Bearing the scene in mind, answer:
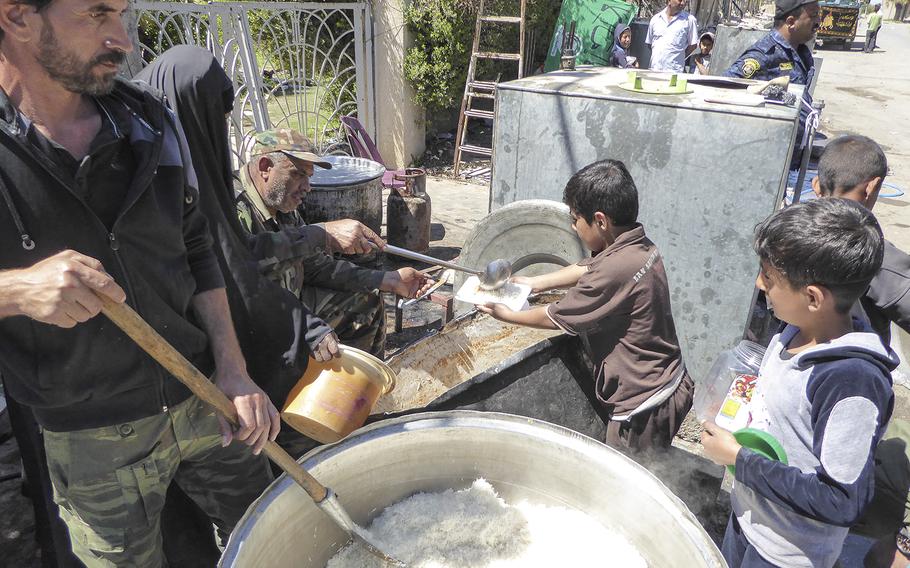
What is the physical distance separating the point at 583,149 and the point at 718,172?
2.28 ft

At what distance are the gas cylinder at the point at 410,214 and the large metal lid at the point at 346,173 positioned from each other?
443 mm

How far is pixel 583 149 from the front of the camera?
322 centimetres

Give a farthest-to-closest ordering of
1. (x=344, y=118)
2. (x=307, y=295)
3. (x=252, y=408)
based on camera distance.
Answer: (x=344, y=118)
(x=307, y=295)
(x=252, y=408)

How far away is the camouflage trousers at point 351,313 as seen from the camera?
306cm

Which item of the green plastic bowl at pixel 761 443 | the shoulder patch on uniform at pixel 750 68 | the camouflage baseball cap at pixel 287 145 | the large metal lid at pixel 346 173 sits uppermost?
the shoulder patch on uniform at pixel 750 68

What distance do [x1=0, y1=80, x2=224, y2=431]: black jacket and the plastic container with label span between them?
145 centimetres

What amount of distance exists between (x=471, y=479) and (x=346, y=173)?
3.79m

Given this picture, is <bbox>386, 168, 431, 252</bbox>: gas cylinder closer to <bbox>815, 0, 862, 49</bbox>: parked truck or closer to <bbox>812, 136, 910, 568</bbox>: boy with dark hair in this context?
<bbox>812, 136, 910, 568</bbox>: boy with dark hair

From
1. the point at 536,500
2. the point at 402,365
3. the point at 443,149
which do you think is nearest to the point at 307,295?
the point at 402,365

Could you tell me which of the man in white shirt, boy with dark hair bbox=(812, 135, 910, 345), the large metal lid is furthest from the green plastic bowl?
the man in white shirt

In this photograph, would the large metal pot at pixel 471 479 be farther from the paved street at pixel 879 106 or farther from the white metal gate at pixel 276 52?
the paved street at pixel 879 106

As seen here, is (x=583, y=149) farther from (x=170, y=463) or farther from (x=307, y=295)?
(x=170, y=463)

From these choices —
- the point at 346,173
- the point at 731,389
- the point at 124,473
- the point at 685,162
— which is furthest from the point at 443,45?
the point at 124,473

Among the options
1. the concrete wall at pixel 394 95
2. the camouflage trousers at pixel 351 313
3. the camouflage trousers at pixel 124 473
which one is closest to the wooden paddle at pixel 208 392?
the camouflage trousers at pixel 124 473
